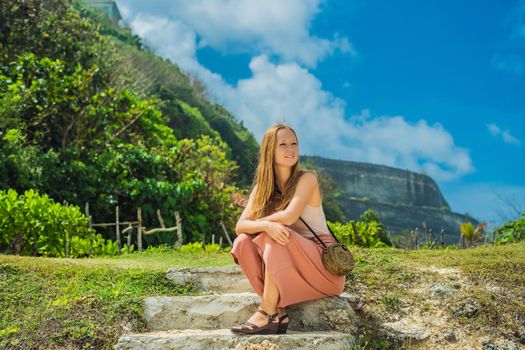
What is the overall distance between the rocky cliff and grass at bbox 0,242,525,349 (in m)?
35.7

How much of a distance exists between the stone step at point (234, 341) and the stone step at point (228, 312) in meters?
0.37

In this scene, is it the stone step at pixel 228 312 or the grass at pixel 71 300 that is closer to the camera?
the grass at pixel 71 300

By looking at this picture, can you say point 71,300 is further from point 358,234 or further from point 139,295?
point 358,234

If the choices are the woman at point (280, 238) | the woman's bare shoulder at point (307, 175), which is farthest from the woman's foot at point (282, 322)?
the woman's bare shoulder at point (307, 175)

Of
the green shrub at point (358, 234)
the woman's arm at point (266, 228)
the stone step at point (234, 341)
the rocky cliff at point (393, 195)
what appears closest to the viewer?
the stone step at point (234, 341)

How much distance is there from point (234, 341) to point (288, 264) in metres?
0.66

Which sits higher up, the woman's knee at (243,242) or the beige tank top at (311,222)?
the beige tank top at (311,222)

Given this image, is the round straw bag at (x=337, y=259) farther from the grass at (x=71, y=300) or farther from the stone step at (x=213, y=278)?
the grass at (x=71, y=300)

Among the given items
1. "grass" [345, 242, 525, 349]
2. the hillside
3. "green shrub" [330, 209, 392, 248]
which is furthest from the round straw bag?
the hillside

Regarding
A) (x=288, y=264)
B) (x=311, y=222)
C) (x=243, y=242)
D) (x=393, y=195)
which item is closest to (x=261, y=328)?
(x=288, y=264)

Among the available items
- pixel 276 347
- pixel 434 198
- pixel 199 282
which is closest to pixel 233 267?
pixel 199 282

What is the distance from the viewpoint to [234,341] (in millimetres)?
4617

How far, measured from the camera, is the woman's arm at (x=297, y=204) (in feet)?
15.9

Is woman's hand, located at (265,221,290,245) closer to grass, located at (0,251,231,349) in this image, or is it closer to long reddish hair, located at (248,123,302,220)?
long reddish hair, located at (248,123,302,220)
